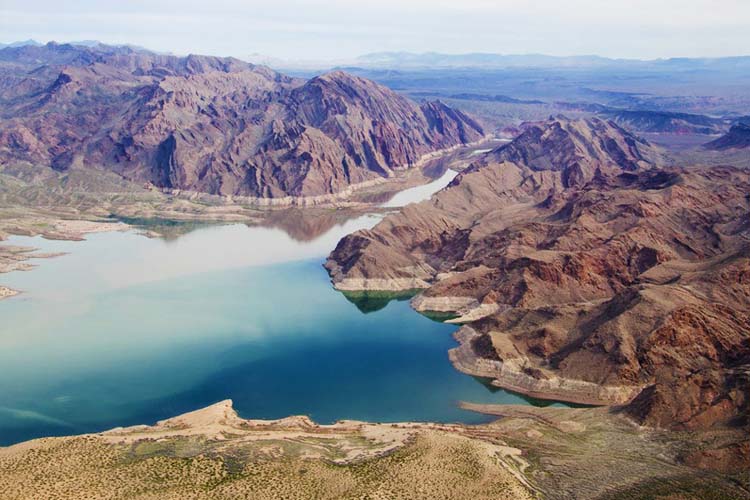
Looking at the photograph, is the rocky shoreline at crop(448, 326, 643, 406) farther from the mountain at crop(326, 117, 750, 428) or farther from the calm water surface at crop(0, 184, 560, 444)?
the calm water surface at crop(0, 184, 560, 444)

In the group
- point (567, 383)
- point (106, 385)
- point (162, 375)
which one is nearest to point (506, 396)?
point (567, 383)

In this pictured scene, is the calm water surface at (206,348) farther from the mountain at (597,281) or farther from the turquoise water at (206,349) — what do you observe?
the mountain at (597,281)

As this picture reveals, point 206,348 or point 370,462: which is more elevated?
point 370,462

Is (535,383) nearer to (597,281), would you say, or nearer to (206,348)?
(597,281)

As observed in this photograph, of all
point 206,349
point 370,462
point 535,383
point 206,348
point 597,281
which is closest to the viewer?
point 370,462

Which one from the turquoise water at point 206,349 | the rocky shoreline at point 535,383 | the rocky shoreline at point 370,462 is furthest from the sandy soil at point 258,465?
the rocky shoreline at point 535,383

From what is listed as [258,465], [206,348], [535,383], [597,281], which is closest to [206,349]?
[206,348]

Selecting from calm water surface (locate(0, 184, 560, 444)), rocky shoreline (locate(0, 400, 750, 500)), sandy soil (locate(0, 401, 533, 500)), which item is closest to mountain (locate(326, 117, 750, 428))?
rocky shoreline (locate(0, 400, 750, 500))
